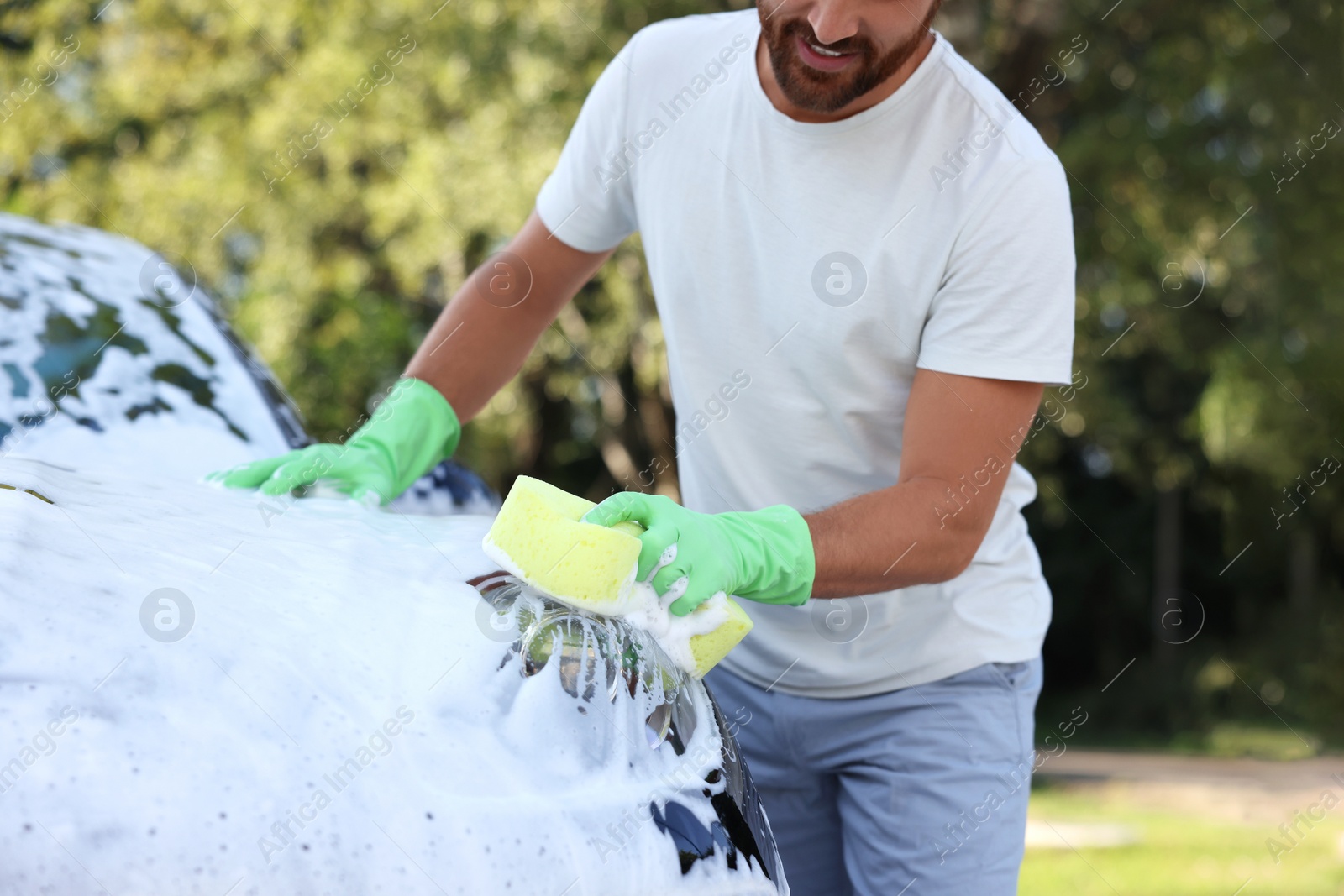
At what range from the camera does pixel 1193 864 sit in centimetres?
509

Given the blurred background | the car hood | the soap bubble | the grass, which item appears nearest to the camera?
the car hood

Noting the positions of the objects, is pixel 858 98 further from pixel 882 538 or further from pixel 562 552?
pixel 562 552

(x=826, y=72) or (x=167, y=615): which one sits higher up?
(x=826, y=72)

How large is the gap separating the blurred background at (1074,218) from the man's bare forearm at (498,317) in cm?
383

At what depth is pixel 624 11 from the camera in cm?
650

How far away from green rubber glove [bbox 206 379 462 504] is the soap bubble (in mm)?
510

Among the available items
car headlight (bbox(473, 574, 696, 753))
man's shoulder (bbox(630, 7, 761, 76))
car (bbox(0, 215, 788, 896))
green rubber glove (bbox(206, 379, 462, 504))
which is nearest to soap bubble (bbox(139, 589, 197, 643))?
car (bbox(0, 215, 788, 896))

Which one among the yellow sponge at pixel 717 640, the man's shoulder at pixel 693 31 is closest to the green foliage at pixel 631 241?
the man's shoulder at pixel 693 31

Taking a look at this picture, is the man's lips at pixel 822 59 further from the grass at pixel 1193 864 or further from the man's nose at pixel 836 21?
the grass at pixel 1193 864

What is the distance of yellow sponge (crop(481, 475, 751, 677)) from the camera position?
3.75 ft

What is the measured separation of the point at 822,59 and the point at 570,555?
84 centimetres

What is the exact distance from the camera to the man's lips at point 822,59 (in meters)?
1.61

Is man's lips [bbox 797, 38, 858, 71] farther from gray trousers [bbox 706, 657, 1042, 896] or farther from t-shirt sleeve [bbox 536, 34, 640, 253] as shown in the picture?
gray trousers [bbox 706, 657, 1042, 896]

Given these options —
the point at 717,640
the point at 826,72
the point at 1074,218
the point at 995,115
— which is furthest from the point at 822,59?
the point at 1074,218
